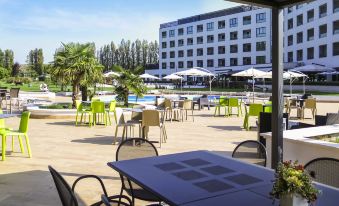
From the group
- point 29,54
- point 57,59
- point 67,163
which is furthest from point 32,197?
point 29,54

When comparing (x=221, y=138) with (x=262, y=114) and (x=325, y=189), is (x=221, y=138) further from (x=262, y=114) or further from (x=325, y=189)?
(x=325, y=189)

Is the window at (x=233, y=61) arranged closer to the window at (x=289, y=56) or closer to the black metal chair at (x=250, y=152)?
the window at (x=289, y=56)

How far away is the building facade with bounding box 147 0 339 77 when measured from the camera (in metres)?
44.1

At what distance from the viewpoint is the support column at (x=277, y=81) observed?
4.44 meters

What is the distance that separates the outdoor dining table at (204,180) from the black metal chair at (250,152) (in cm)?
42

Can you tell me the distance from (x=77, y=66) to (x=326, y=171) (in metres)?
14.1

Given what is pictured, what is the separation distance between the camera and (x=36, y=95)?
29.9 m

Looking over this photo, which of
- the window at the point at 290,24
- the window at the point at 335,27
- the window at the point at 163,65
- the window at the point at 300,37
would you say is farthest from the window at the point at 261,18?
the window at the point at 163,65

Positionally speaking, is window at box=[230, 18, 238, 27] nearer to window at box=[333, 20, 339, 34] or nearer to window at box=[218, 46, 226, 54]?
window at box=[218, 46, 226, 54]

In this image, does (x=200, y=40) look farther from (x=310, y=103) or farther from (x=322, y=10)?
(x=310, y=103)

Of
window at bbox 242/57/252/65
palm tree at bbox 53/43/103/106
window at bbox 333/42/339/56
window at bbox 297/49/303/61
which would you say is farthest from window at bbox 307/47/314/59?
palm tree at bbox 53/43/103/106

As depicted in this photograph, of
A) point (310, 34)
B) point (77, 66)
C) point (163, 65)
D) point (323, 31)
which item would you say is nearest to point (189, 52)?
point (163, 65)

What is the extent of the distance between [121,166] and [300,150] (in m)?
2.70

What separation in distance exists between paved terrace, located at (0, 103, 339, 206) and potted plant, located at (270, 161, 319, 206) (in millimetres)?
3298
